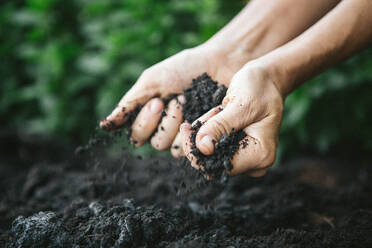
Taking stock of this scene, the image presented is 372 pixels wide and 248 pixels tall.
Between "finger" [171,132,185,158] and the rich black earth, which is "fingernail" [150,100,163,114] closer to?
"finger" [171,132,185,158]

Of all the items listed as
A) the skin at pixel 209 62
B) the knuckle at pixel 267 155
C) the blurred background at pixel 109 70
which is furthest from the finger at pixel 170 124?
the blurred background at pixel 109 70

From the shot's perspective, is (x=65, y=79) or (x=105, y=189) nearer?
(x=105, y=189)

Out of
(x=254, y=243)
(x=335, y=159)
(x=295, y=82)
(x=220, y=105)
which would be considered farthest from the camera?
(x=335, y=159)

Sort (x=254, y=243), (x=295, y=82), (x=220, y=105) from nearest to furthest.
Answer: (x=254, y=243), (x=220, y=105), (x=295, y=82)

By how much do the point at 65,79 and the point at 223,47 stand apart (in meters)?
2.43

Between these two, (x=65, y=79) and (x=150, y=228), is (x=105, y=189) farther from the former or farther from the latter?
(x=65, y=79)

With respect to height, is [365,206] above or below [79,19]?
below

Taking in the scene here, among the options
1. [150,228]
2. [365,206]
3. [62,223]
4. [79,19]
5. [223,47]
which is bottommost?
[365,206]

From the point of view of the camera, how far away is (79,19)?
158 inches

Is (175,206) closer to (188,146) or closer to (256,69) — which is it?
(188,146)

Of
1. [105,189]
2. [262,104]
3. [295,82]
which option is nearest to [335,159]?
[295,82]

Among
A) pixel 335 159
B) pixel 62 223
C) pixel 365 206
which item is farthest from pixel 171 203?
pixel 335 159

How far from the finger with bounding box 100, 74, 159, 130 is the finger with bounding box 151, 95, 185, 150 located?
15 centimetres

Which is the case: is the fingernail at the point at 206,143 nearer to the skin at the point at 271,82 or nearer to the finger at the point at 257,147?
the skin at the point at 271,82
